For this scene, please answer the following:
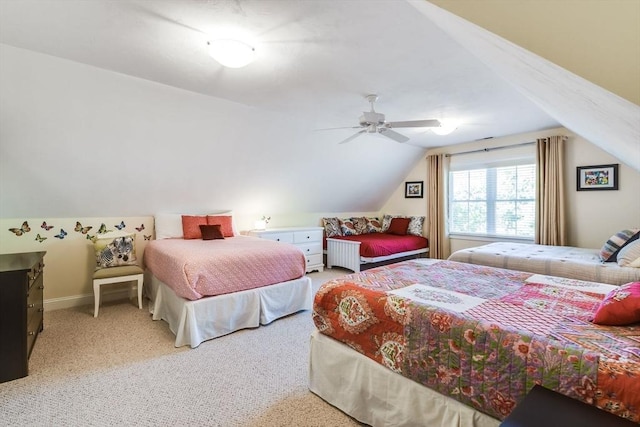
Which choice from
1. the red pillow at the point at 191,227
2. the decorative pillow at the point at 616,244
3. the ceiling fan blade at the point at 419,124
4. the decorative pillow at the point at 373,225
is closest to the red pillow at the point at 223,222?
the red pillow at the point at 191,227

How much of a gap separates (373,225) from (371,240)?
122 centimetres

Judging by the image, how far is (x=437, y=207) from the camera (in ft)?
18.4

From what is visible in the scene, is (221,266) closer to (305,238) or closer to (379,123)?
(379,123)

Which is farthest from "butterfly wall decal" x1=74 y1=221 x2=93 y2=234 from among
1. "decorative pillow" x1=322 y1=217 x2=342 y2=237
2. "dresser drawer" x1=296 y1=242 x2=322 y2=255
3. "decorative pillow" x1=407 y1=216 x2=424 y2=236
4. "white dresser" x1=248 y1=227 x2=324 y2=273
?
"decorative pillow" x1=407 y1=216 x2=424 y2=236

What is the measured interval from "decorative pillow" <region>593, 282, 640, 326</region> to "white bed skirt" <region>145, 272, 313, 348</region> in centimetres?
253

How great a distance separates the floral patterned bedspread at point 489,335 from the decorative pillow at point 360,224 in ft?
12.9

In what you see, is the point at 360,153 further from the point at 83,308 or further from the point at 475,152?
the point at 83,308

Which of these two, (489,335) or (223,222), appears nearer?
(489,335)

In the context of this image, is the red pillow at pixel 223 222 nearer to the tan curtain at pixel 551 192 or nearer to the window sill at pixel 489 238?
the window sill at pixel 489 238

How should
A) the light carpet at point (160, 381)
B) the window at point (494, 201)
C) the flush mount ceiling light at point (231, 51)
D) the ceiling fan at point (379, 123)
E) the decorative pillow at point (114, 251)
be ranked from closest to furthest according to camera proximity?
the light carpet at point (160, 381) → the flush mount ceiling light at point (231, 51) → the ceiling fan at point (379, 123) → the decorative pillow at point (114, 251) → the window at point (494, 201)

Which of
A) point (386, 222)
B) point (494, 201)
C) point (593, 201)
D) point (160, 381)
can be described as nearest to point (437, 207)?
point (494, 201)

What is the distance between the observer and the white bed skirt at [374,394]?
133 centimetres

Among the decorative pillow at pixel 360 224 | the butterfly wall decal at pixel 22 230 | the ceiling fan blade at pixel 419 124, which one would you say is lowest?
the decorative pillow at pixel 360 224

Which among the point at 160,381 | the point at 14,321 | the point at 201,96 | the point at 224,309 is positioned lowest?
the point at 160,381
